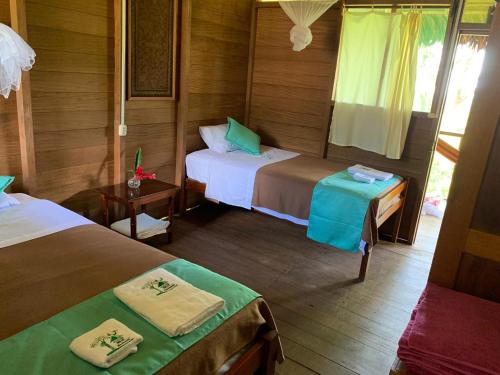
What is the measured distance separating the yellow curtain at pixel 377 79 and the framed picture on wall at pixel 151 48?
A: 5.24 feet

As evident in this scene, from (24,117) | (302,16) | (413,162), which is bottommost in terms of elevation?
(413,162)

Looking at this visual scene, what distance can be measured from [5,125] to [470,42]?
15.2 feet

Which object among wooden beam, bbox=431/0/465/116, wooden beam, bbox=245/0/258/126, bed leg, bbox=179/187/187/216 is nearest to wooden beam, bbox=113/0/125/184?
bed leg, bbox=179/187/187/216

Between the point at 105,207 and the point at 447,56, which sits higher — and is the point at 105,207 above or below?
below

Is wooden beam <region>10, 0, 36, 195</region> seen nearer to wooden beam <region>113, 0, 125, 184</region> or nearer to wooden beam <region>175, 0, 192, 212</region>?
wooden beam <region>113, 0, 125, 184</region>

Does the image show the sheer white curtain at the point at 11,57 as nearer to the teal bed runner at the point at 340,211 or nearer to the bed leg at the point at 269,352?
the bed leg at the point at 269,352

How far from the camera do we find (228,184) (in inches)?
136

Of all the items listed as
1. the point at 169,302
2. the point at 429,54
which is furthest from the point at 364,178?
the point at 169,302

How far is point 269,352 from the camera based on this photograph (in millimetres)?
1572

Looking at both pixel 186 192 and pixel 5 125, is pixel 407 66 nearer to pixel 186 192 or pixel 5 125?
pixel 186 192

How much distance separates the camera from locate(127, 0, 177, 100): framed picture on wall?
2.97 metres

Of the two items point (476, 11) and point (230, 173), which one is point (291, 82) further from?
point (476, 11)

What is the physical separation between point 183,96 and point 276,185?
3.91 ft

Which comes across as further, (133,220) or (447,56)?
(447,56)
